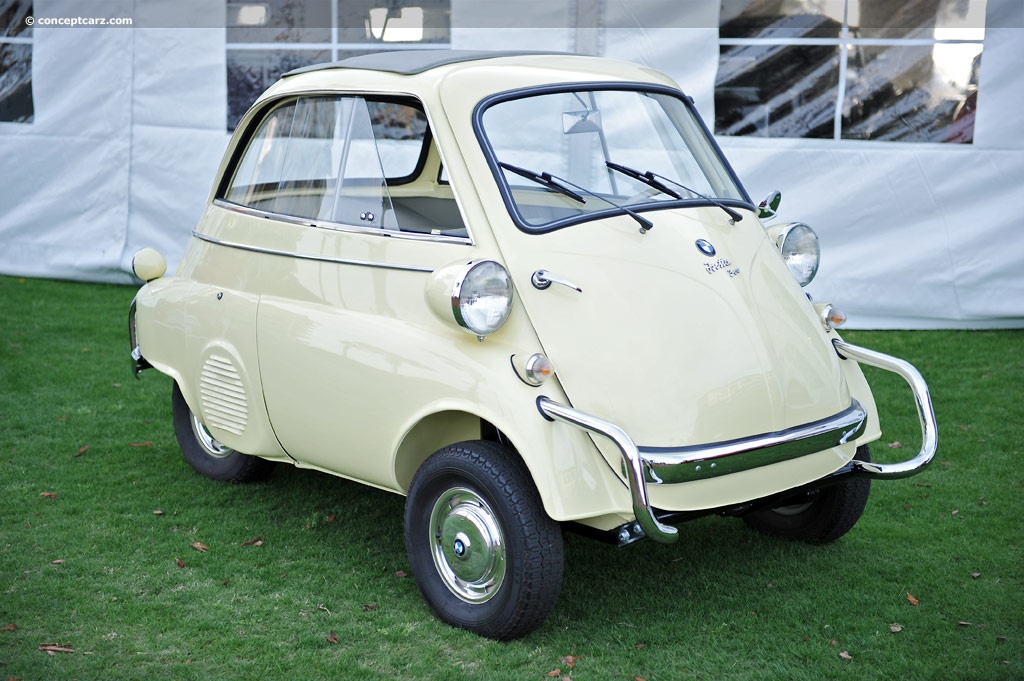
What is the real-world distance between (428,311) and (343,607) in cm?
107

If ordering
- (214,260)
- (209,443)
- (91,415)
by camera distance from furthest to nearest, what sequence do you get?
(91,415), (209,443), (214,260)

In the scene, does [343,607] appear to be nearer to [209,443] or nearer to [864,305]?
[209,443]

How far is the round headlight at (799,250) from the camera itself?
4270mm

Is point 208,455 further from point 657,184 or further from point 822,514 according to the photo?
point 822,514

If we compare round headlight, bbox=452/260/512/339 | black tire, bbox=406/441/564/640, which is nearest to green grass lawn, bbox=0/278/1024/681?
black tire, bbox=406/441/564/640

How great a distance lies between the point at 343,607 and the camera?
3811 millimetres

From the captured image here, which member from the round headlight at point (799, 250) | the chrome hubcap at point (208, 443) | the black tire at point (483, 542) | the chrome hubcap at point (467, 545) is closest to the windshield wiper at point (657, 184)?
the round headlight at point (799, 250)

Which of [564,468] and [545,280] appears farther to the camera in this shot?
[545,280]

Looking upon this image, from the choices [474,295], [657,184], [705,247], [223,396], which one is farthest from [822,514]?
[223,396]

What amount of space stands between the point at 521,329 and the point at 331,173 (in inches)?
45.6

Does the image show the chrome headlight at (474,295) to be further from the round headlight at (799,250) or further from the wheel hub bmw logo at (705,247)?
the round headlight at (799,250)

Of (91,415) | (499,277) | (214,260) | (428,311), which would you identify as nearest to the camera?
(499,277)

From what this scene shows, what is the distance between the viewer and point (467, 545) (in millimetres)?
3531

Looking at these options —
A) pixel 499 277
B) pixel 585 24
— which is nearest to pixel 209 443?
pixel 499 277
